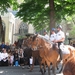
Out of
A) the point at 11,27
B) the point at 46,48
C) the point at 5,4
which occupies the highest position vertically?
the point at 5,4

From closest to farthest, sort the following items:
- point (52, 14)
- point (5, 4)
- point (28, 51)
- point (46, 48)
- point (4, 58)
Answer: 1. point (46, 48)
2. point (28, 51)
3. point (4, 58)
4. point (52, 14)
5. point (5, 4)

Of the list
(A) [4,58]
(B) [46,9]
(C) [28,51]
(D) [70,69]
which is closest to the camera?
(D) [70,69]

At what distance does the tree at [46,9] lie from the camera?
21.3 m

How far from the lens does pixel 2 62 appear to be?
18.9 m

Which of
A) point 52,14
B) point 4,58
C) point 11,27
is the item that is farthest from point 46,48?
point 11,27

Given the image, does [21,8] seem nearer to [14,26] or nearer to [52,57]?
[52,57]

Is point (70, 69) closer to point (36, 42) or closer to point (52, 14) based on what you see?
point (36, 42)

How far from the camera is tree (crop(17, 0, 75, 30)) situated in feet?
70.0

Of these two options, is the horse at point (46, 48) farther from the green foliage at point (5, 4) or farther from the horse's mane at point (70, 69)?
the green foliage at point (5, 4)

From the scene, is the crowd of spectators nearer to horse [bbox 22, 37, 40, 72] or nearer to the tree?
horse [bbox 22, 37, 40, 72]

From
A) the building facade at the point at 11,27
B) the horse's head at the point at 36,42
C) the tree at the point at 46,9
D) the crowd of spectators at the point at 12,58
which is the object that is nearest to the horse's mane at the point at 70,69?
the horse's head at the point at 36,42

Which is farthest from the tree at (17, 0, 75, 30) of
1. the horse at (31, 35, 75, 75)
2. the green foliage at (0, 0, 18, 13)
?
the horse at (31, 35, 75, 75)

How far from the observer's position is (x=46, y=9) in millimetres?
22641

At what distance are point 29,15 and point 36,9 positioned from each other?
3.96ft
